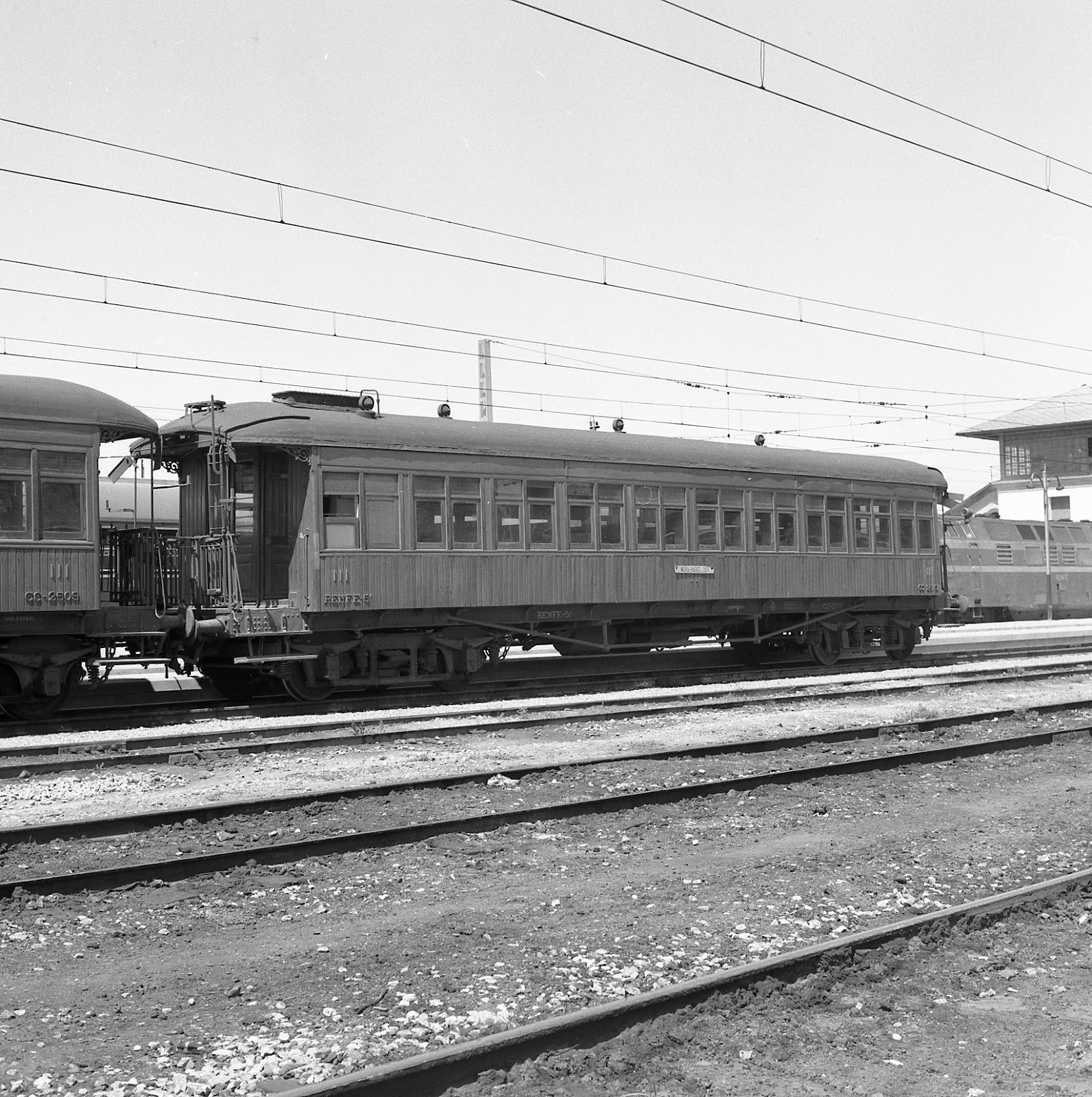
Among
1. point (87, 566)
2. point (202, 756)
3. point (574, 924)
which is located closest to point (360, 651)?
point (87, 566)

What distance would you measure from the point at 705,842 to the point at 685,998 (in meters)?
3.36

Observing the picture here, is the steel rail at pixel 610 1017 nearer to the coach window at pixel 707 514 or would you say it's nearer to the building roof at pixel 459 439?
the building roof at pixel 459 439

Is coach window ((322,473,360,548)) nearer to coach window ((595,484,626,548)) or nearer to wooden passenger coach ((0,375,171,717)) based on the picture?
wooden passenger coach ((0,375,171,717))

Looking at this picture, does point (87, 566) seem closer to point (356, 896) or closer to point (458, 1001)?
point (356, 896)

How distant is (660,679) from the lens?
64.8 feet

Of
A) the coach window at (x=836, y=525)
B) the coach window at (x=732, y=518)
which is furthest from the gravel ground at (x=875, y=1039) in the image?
the coach window at (x=836, y=525)

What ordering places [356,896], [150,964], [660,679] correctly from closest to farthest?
[150,964]
[356,896]
[660,679]

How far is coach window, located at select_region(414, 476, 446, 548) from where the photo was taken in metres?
16.8

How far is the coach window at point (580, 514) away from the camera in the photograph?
18.4 meters

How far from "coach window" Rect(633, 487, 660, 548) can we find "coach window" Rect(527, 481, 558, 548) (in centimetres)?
156

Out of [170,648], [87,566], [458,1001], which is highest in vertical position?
[87,566]

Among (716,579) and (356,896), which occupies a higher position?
(716,579)

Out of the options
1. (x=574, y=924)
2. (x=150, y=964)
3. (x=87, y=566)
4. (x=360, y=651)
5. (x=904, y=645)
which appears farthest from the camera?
(x=904, y=645)

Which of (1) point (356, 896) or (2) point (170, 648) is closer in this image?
(1) point (356, 896)
